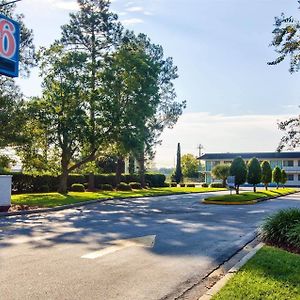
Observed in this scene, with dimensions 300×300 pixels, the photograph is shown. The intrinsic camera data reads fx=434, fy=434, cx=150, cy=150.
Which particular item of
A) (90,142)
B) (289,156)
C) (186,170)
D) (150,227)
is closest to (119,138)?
(90,142)

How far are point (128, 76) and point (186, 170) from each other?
71144 millimetres

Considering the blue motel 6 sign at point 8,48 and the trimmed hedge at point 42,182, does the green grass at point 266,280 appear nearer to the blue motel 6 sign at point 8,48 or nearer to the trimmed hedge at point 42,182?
the blue motel 6 sign at point 8,48

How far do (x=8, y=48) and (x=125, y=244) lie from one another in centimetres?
499

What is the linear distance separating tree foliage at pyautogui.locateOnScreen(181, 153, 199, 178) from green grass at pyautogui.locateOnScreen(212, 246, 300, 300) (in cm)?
9387

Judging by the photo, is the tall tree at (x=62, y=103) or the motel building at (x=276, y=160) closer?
the tall tree at (x=62, y=103)

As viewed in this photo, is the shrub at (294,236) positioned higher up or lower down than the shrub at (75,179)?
lower down

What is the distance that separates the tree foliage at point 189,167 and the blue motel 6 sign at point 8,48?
94.2 metres

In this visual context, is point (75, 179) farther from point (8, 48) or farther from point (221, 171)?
point (8, 48)

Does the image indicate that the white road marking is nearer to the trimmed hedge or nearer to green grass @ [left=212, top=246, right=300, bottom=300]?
green grass @ [left=212, top=246, right=300, bottom=300]

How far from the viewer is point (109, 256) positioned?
8539mm

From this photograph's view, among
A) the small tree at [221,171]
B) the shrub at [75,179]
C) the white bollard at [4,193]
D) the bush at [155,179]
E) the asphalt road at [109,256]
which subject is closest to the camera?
the asphalt road at [109,256]

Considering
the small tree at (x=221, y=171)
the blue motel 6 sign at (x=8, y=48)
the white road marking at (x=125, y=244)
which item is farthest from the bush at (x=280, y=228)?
the small tree at (x=221, y=171)

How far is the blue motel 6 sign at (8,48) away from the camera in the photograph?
25.0 ft

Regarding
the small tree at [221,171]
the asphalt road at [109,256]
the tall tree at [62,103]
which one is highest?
the tall tree at [62,103]
